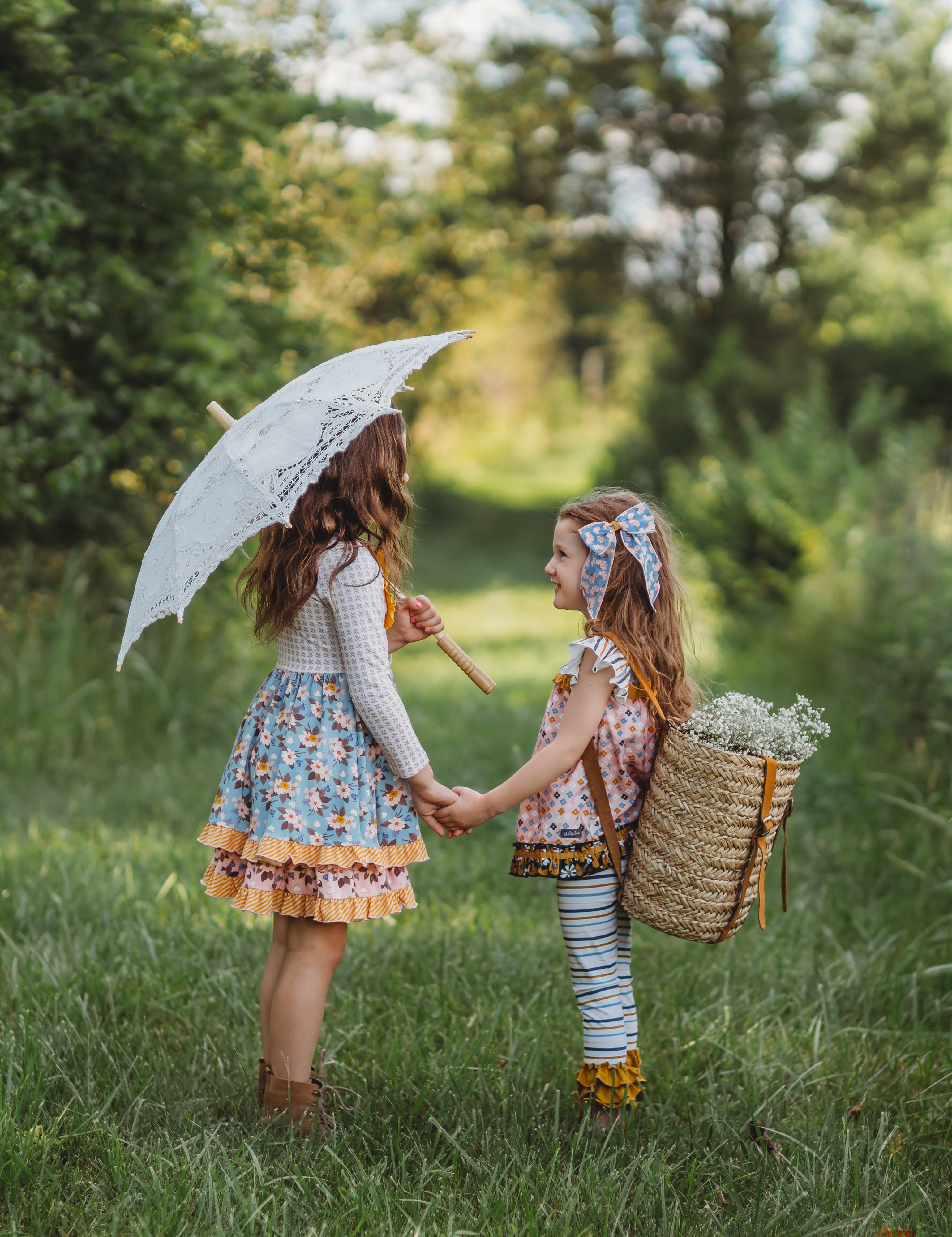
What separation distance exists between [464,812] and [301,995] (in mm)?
511

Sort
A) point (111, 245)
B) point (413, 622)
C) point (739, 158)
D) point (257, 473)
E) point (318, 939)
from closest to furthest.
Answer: point (257, 473)
point (318, 939)
point (413, 622)
point (111, 245)
point (739, 158)

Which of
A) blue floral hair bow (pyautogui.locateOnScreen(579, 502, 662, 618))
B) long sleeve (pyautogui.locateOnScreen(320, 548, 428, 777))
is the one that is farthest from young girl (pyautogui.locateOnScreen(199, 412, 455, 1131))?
blue floral hair bow (pyautogui.locateOnScreen(579, 502, 662, 618))

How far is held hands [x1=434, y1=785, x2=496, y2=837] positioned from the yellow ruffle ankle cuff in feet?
1.90

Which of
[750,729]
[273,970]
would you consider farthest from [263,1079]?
[750,729]

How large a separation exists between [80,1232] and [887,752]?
3.71 metres

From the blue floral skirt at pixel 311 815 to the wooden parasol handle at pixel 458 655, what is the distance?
10.7 inches

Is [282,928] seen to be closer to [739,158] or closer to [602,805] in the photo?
[602,805]

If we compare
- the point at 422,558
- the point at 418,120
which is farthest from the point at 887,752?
the point at 422,558

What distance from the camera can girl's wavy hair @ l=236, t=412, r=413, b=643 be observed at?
2.40 m

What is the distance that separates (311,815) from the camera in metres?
2.35

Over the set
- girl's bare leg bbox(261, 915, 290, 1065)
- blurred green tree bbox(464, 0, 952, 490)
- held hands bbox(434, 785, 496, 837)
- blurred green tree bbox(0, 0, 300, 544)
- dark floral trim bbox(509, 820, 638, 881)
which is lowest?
girl's bare leg bbox(261, 915, 290, 1065)

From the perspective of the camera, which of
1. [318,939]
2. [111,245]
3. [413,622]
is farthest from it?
[111,245]

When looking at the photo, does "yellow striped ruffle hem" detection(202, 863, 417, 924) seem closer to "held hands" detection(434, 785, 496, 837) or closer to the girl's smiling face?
"held hands" detection(434, 785, 496, 837)

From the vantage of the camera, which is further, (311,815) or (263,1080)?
(263,1080)
